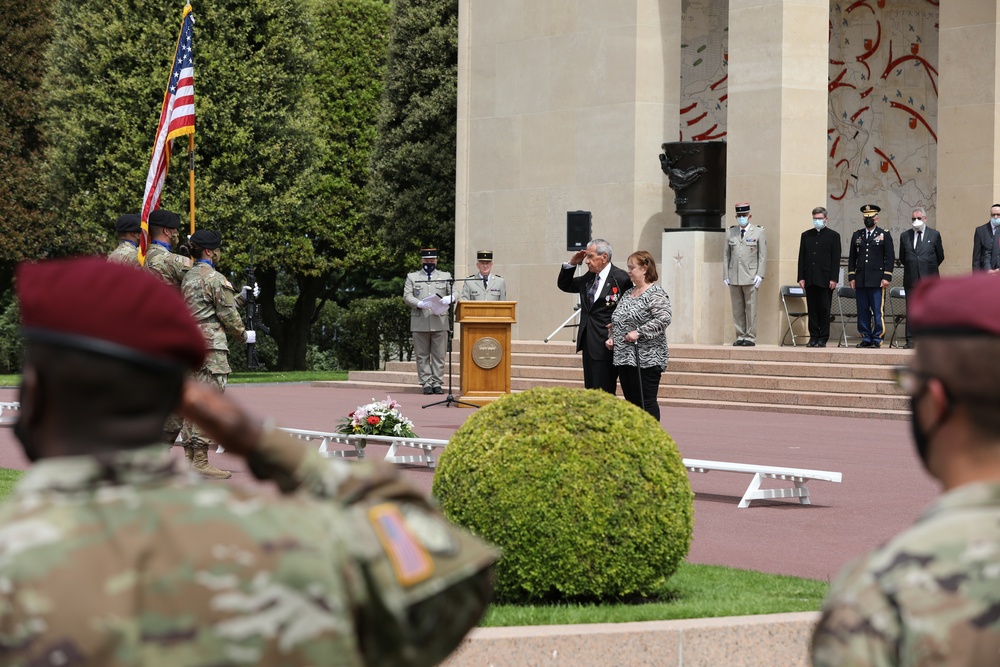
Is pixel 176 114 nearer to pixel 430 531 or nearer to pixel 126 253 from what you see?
pixel 126 253

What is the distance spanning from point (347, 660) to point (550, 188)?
27.8 m

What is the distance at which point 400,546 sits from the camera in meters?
2.11

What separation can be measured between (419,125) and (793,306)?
51.0 ft


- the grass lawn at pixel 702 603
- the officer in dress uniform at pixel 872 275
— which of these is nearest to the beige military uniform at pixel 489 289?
the officer in dress uniform at pixel 872 275

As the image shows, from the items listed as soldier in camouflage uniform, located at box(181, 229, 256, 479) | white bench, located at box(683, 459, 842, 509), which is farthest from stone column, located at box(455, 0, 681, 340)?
white bench, located at box(683, 459, 842, 509)

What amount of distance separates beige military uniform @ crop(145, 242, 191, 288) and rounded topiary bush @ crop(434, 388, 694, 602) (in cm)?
562

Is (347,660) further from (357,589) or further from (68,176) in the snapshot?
(68,176)

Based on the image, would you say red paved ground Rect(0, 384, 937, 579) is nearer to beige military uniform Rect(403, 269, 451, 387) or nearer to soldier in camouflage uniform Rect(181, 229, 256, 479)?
soldier in camouflage uniform Rect(181, 229, 256, 479)

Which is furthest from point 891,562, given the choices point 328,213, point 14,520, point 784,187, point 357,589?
point 328,213

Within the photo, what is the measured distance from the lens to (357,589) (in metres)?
2.05

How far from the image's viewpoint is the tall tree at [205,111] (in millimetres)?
33219

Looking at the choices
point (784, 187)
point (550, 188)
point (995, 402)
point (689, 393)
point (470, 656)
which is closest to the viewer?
point (995, 402)

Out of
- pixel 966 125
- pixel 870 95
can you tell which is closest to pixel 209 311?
pixel 966 125

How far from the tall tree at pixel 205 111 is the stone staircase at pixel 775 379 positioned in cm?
1078
